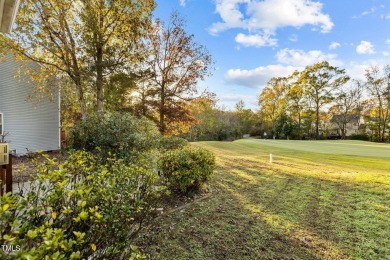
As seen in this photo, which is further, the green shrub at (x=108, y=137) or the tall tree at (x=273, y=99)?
the tall tree at (x=273, y=99)

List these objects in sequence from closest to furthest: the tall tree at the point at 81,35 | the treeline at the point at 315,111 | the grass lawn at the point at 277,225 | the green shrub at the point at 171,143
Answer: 1. the grass lawn at the point at 277,225
2. the green shrub at the point at 171,143
3. the tall tree at the point at 81,35
4. the treeline at the point at 315,111

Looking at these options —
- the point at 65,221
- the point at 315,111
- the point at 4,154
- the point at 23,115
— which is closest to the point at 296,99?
the point at 315,111

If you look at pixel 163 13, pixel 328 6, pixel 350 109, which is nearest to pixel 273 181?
pixel 328 6

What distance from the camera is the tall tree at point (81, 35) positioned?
9.50 meters

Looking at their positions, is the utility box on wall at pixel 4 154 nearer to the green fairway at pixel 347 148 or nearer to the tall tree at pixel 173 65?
the tall tree at pixel 173 65

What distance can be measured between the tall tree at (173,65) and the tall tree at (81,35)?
5.39 feet

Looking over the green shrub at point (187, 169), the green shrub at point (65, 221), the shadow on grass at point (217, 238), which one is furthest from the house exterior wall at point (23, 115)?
the green shrub at point (65, 221)

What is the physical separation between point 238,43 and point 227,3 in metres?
5.34

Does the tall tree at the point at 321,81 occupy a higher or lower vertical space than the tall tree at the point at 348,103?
higher

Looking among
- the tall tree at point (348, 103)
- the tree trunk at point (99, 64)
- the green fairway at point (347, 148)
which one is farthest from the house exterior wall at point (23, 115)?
the tall tree at point (348, 103)

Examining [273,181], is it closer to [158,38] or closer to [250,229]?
[250,229]

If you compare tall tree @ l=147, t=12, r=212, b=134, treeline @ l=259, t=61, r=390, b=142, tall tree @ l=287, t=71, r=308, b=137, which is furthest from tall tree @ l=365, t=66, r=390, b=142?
tall tree @ l=147, t=12, r=212, b=134

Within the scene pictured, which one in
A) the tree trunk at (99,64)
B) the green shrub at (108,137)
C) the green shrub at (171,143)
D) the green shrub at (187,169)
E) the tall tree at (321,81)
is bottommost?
the green shrub at (187,169)

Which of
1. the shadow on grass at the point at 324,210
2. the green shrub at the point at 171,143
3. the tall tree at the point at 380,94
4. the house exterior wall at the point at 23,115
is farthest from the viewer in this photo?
the tall tree at the point at 380,94
